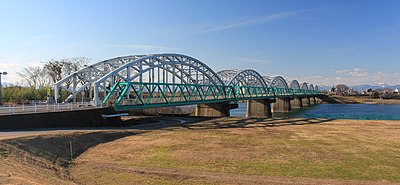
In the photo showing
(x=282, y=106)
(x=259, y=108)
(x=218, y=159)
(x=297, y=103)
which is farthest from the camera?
(x=297, y=103)

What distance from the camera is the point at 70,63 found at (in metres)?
74.8

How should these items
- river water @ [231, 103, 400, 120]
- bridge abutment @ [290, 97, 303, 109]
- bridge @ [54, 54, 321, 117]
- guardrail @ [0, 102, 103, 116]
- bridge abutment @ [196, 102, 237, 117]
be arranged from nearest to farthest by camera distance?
guardrail @ [0, 102, 103, 116] → bridge @ [54, 54, 321, 117] → river water @ [231, 103, 400, 120] → bridge abutment @ [196, 102, 237, 117] → bridge abutment @ [290, 97, 303, 109]

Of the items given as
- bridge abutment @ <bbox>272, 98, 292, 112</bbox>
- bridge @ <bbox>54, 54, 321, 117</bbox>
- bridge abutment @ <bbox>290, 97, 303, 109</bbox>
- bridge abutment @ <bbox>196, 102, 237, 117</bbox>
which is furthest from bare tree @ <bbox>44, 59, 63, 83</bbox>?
bridge abutment @ <bbox>290, 97, 303, 109</bbox>

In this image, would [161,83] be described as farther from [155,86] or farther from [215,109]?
[215,109]

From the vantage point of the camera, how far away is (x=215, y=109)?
64.2 m

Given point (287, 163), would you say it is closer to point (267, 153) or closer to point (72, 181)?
point (267, 153)

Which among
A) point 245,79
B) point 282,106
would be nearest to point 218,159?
point 245,79

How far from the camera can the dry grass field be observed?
1552cm

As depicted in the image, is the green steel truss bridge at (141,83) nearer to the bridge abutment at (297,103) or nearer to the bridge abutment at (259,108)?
the bridge abutment at (259,108)

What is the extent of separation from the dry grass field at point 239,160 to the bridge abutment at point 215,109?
33.8 m

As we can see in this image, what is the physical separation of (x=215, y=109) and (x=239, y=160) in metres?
44.6

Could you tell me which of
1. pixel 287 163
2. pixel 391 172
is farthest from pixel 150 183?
pixel 391 172

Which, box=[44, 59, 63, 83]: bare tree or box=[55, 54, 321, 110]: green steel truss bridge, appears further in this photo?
box=[44, 59, 63, 83]: bare tree

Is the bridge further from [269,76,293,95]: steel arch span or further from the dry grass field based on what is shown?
[269,76,293,95]: steel arch span
